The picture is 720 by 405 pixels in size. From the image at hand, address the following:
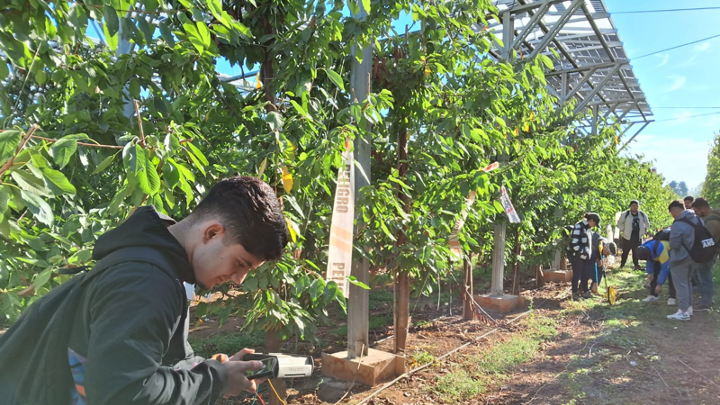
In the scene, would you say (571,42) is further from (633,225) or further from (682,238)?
(682,238)

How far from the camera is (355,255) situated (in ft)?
12.1

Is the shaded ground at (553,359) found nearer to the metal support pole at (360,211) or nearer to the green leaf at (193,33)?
the metal support pole at (360,211)

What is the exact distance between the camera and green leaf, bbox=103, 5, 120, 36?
1.47 m

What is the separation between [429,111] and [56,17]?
3.04 meters

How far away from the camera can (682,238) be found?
6.61m

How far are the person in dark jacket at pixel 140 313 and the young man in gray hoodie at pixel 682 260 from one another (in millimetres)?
7140

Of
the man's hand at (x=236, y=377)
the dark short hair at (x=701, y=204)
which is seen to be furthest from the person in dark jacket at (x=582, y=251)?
the man's hand at (x=236, y=377)

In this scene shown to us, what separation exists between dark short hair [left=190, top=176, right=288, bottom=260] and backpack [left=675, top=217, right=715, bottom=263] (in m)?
7.24

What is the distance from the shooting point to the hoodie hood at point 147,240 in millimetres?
1169

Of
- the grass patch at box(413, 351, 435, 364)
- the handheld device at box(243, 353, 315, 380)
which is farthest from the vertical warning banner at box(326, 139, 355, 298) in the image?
the grass patch at box(413, 351, 435, 364)

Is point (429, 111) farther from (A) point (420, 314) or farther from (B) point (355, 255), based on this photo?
(A) point (420, 314)

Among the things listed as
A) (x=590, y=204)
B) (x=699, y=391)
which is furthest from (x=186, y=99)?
(x=590, y=204)

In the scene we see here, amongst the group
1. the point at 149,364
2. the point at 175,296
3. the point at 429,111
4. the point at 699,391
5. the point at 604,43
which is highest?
the point at 604,43

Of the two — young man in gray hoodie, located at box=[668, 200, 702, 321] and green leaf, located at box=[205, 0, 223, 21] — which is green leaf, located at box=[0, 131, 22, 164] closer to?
green leaf, located at box=[205, 0, 223, 21]
